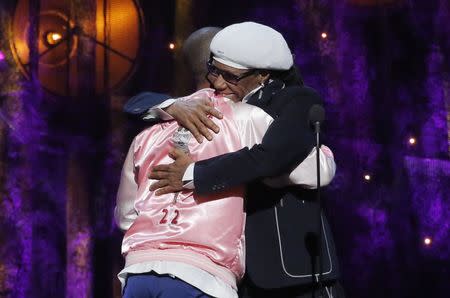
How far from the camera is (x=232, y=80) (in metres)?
2.16

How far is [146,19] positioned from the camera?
3.86m

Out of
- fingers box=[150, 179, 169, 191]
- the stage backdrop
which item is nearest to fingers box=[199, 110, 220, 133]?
fingers box=[150, 179, 169, 191]

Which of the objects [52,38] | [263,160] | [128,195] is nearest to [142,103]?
[128,195]

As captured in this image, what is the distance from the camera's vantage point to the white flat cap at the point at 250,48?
6.93 feet

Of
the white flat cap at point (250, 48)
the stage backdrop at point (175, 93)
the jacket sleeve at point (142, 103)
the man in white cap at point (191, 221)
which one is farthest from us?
the stage backdrop at point (175, 93)

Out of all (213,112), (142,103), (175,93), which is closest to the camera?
(213,112)

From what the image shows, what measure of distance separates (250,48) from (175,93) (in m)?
1.72

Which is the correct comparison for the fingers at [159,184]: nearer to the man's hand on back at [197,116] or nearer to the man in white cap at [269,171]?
the man in white cap at [269,171]

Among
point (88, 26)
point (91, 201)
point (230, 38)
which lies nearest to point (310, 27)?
point (88, 26)

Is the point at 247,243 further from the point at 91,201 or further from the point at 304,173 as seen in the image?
the point at 91,201

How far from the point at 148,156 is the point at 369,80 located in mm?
2385

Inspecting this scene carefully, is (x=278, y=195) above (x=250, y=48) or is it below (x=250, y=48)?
below

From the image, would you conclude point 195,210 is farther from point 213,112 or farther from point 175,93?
point 175,93

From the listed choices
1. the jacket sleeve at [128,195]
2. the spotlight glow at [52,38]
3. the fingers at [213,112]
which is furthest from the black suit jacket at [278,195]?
the spotlight glow at [52,38]
